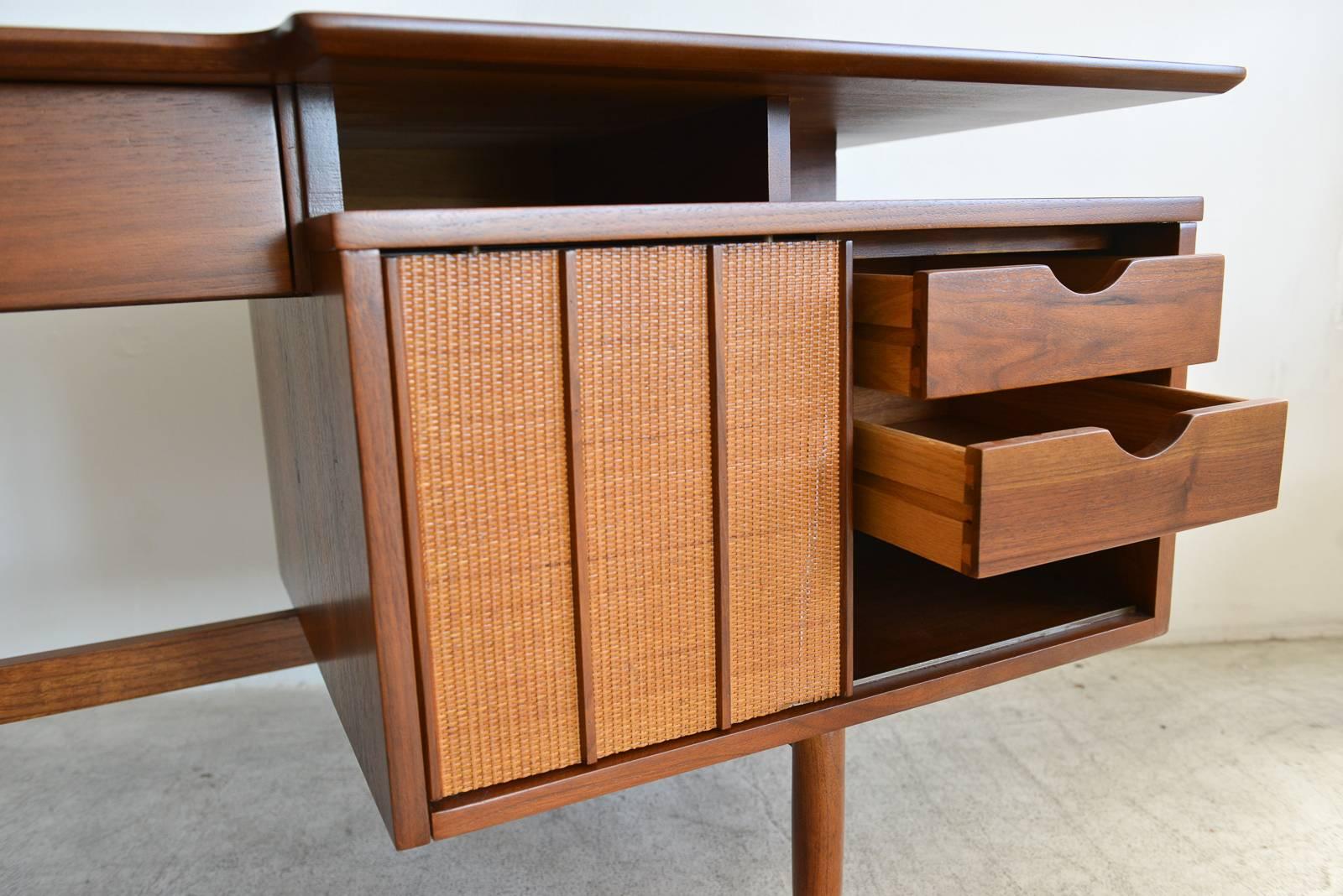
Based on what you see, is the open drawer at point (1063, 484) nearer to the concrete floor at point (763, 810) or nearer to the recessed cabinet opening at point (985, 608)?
the recessed cabinet opening at point (985, 608)

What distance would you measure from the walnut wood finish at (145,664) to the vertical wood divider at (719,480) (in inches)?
19.0

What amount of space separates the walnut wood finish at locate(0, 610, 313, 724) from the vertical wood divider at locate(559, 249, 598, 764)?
0.45 metres

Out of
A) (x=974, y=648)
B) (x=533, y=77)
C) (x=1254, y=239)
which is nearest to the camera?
(x=533, y=77)

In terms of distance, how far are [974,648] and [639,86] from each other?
46cm

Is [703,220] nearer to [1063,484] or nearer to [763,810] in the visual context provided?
[1063,484]

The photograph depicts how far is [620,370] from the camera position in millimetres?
584

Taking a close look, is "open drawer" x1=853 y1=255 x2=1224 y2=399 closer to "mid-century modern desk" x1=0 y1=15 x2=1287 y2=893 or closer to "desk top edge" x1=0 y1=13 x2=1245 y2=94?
"mid-century modern desk" x1=0 y1=15 x2=1287 y2=893

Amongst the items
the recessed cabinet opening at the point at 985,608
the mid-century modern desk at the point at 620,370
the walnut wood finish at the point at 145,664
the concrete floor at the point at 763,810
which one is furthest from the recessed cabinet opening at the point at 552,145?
the concrete floor at the point at 763,810

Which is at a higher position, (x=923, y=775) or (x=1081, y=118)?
(x=1081, y=118)

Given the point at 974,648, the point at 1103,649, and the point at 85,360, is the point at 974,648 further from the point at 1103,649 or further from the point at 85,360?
the point at 85,360

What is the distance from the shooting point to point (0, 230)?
0.55 metres

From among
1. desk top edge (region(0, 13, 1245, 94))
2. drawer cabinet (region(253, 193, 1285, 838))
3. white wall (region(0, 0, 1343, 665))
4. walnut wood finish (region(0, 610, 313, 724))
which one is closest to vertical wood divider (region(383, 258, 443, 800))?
drawer cabinet (region(253, 193, 1285, 838))

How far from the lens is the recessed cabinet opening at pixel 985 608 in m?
0.77

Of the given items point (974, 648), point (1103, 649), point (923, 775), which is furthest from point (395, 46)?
point (923, 775)
